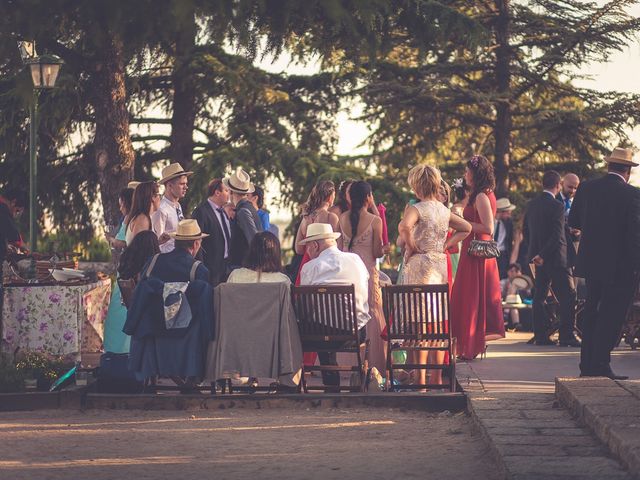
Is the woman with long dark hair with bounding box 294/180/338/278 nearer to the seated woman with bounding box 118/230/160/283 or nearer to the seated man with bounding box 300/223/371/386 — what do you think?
the seated man with bounding box 300/223/371/386

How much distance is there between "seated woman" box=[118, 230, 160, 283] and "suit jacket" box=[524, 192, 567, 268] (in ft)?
18.4

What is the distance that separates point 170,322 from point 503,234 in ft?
35.0

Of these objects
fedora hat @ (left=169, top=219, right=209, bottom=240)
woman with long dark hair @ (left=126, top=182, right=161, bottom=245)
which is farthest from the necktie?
fedora hat @ (left=169, top=219, right=209, bottom=240)

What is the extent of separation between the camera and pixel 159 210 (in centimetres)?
1213

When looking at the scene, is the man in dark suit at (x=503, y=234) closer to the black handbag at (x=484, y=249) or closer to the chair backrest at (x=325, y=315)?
the black handbag at (x=484, y=249)

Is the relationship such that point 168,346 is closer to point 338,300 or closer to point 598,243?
point 338,300

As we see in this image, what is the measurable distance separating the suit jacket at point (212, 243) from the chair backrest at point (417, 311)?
2910 millimetres

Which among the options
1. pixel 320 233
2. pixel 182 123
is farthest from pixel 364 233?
pixel 182 123

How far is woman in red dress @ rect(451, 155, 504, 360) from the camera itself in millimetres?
12133

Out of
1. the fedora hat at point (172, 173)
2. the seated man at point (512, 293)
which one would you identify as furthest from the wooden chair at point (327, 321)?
the seated man at point (512, 293)

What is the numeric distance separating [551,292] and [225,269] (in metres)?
4.57

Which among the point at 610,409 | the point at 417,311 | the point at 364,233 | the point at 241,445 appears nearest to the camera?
the point at 610,409

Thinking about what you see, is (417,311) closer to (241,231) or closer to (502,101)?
(241,231)

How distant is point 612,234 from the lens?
10.4 m
